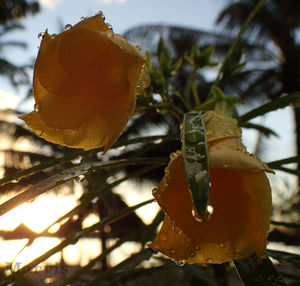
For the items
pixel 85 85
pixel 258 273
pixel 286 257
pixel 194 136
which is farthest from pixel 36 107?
pixel 286 257

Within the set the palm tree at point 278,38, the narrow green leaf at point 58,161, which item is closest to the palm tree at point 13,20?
the palm tree at point 278,38

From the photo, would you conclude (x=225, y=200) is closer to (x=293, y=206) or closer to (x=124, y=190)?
(x=293, y=206)

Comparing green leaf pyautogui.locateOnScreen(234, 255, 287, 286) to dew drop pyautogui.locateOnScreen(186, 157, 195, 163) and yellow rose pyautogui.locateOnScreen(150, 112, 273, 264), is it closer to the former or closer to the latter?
yellow rose pyautogui.locateOnScreen(150, 112, 273, 264)

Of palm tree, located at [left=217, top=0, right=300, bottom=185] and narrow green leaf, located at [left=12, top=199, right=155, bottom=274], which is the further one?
palm tree, located at [left=217, top=0, right=300, bottom=185]

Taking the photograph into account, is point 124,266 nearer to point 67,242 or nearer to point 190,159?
point 67,242

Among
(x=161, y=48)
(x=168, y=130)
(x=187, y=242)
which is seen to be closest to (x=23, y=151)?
(x=168, y=130)

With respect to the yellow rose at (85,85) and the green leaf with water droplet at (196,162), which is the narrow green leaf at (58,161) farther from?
the green leaf with water droplet at (196,162)

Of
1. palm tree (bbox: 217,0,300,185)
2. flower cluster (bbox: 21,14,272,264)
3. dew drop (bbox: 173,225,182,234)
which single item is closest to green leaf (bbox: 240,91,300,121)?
flower cluster (bbox: 21,14,272,264)
